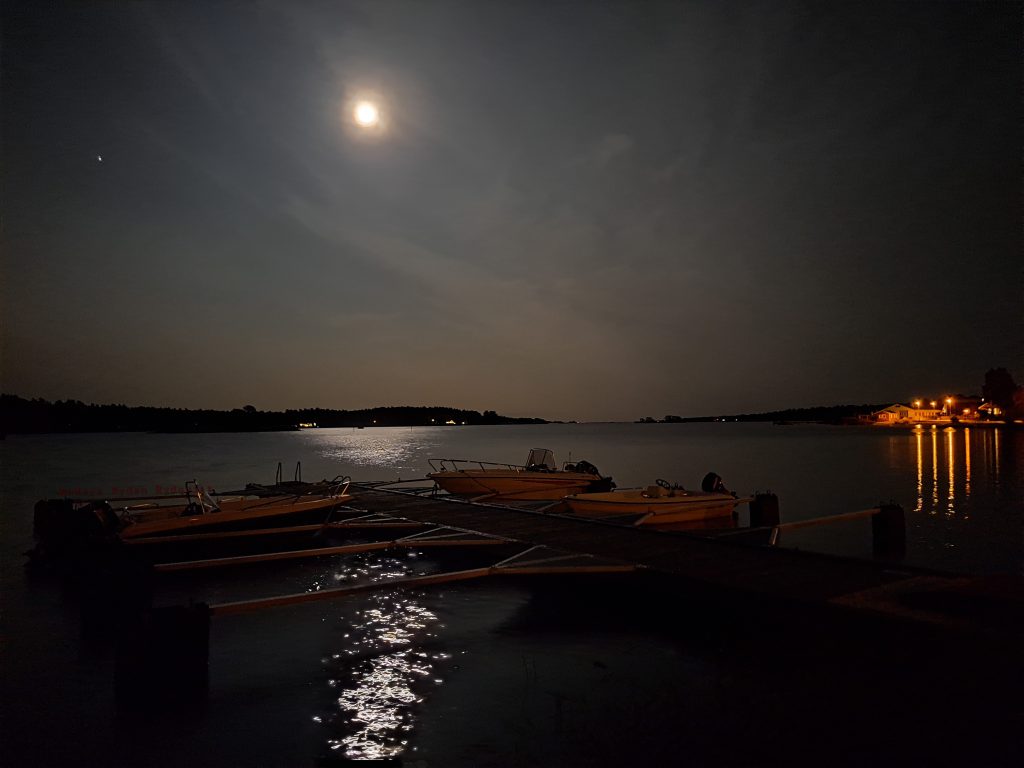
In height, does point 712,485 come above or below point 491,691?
above

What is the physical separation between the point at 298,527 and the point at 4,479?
5071 centimetres

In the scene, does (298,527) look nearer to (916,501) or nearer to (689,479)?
(916,501)

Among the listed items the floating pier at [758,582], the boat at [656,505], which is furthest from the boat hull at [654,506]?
the floating pier at [758,582]

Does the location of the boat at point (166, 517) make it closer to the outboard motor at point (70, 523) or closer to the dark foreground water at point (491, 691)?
the outboard motor at point (70, 523)

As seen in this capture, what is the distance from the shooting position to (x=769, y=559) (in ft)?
41.0

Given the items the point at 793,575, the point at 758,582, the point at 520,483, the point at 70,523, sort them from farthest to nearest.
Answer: the point at 520,483, the point at 70,523, the point at 793,575, the point at 758,582

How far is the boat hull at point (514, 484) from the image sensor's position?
2767 cm

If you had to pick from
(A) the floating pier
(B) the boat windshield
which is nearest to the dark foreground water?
(A) the floating pier

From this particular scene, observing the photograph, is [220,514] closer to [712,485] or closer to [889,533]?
[712,485]

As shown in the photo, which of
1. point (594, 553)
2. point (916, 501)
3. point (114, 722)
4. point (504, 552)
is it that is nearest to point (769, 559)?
point (594, 553)

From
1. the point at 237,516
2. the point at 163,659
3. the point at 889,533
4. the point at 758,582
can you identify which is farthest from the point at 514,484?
the point at 163,659

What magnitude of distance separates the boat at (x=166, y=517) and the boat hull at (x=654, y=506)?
8673mm

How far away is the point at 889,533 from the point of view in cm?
2023

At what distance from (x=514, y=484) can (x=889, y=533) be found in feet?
47.2
